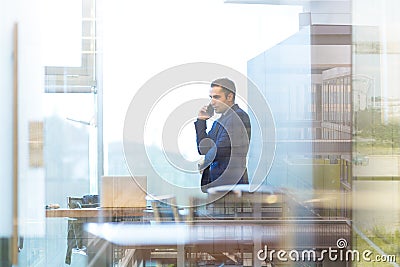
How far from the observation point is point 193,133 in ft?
7.80

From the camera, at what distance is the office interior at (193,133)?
2.25 m

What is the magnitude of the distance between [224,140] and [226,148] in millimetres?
29

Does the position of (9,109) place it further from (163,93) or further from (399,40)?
(399,40)

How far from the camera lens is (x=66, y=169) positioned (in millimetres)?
2229

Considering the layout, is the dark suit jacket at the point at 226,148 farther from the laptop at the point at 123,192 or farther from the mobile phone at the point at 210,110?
the laptop at the point at 123,192

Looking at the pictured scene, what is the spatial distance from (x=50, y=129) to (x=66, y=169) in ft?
0.47

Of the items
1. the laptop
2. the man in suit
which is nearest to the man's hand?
the man in suit

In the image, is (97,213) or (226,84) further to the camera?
(226,84)

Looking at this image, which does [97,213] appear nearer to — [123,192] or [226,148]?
[123,192]

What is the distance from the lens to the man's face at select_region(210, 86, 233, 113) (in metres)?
2.41

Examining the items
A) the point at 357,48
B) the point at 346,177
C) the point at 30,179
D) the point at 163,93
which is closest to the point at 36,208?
the point at 30,179

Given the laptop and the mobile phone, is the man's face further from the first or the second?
the laptop

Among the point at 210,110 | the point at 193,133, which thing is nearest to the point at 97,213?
the point at 193,133

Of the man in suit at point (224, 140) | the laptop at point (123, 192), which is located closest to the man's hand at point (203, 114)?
the man in suit at point (224, 140)
